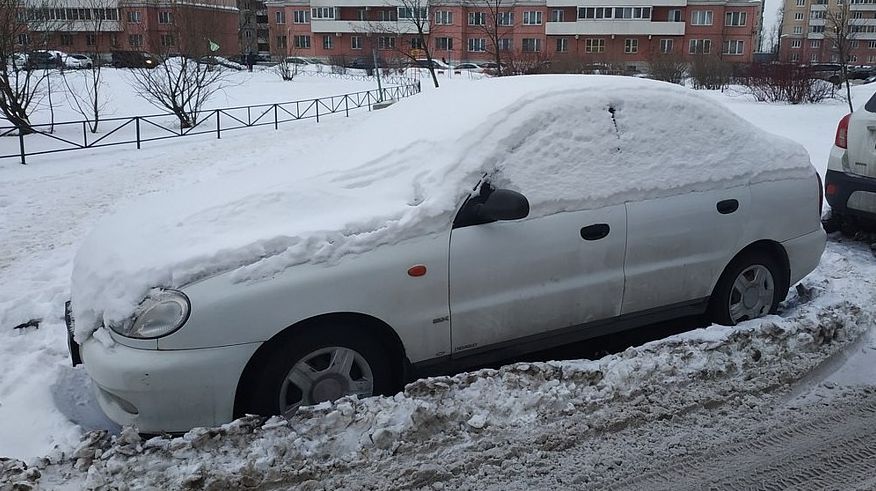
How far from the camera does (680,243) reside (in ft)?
14.6

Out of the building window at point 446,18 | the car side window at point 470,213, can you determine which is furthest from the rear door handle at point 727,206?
the building window at point 446,18

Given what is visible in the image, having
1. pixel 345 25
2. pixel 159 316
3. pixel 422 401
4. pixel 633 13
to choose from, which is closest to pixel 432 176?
pixel 422 401

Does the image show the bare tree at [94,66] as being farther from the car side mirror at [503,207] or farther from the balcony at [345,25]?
the balcony at [345,25]

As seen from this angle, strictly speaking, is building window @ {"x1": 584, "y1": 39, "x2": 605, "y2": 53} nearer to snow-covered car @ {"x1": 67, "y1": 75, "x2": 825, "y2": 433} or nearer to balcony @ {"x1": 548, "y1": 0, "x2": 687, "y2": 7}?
balcony @ {"x1": 548, "y1": 0, "x2": 687, "y2": 7}

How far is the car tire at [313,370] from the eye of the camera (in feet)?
11.3

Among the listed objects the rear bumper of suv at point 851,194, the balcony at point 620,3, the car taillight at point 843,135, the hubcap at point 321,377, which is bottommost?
the hubcap at point 321,377

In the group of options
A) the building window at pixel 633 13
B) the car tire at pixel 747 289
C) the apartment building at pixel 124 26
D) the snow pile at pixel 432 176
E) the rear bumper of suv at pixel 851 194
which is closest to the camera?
the snow pile at pixel 432 176

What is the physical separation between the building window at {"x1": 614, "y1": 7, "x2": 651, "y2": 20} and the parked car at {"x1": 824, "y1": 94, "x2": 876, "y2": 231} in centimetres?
6523

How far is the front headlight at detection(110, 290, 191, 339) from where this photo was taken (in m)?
3.27

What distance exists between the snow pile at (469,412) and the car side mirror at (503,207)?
31.9 inches

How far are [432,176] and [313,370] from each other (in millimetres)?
1197

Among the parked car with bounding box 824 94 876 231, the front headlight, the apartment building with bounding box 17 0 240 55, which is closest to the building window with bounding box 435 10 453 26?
the apartment building with bounding box 17 0 240 55

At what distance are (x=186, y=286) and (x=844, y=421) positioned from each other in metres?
3.23

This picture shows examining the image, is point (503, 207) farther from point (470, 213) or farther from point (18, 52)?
point (18, 52)
